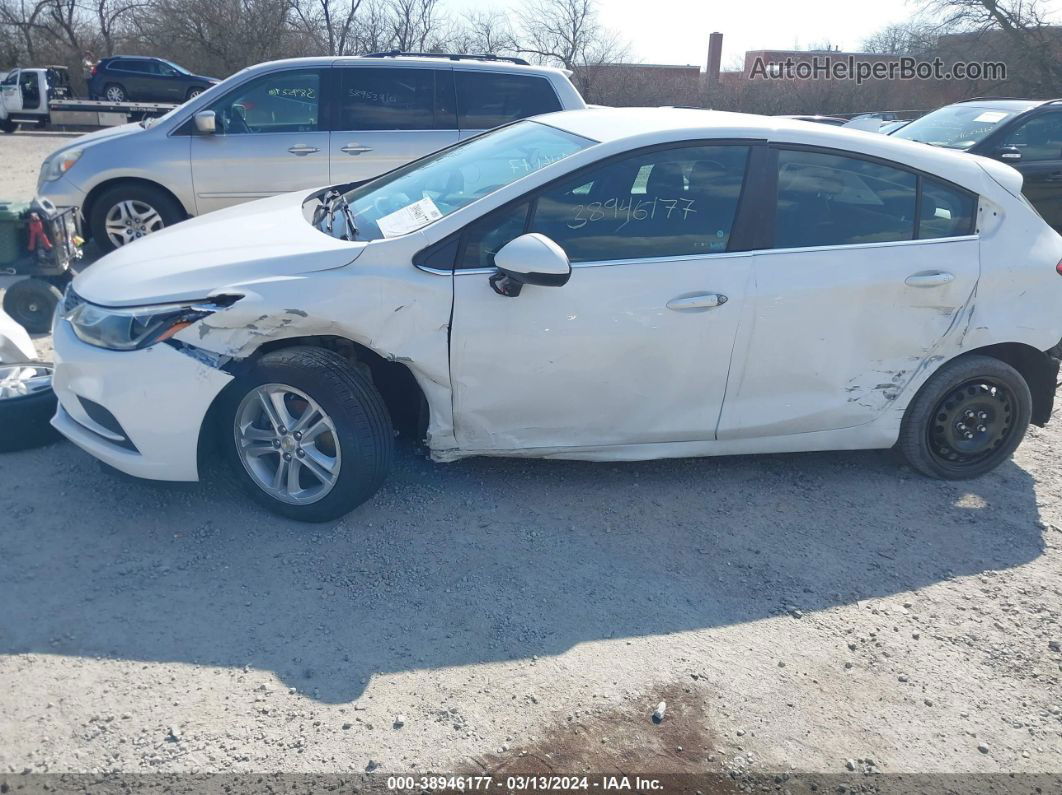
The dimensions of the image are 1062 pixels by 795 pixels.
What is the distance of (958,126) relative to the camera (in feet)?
32.3

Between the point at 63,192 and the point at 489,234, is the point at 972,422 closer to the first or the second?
the point at 489,234

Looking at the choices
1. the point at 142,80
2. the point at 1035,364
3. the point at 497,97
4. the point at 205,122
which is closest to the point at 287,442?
the point at 1035,364

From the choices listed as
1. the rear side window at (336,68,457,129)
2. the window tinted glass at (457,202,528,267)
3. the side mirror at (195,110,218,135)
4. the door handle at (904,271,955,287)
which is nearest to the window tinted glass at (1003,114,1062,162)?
the rear side window at (336,68,457,129)

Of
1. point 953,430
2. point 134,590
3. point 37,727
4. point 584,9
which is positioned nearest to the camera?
point 37,727

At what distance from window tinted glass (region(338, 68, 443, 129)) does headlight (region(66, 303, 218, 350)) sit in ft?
16.0

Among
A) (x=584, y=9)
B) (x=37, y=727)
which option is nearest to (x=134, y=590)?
(x=37, y=727)

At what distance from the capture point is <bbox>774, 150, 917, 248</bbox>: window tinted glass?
404cm

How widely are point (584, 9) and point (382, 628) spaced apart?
3406 cm

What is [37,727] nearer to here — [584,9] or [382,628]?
[382,628]

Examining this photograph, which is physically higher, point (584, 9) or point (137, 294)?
point (584, 9)

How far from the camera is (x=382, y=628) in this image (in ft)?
10.6

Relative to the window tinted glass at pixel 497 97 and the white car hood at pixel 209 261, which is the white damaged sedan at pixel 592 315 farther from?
the window tinted glass at pixel 497 97

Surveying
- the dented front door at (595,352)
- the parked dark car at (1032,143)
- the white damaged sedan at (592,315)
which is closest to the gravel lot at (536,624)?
the white damaged sedan at (592,315)

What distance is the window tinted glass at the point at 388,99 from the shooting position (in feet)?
26.2
